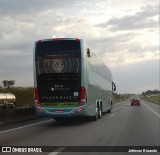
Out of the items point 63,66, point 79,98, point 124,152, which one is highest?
point 63,66

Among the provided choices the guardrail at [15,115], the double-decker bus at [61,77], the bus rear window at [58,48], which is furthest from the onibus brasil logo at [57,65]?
the guardrail at [15,115]

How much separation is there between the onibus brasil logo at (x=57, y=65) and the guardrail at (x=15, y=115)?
4.55 meters

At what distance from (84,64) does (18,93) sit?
115ft

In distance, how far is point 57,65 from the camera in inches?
771

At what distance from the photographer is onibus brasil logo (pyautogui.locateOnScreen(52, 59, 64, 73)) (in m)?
19.5

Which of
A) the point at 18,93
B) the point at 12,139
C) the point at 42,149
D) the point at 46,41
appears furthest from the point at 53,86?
the point at 18,93

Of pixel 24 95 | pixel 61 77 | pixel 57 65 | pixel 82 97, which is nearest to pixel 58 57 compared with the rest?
pixel 57 65

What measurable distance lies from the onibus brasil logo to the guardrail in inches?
179

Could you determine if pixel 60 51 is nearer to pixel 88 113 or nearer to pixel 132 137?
pixel 88 113

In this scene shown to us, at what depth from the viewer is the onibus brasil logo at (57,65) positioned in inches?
770

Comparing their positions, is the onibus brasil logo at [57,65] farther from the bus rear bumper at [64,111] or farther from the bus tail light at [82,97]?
the bus rear bumper at [64,111]

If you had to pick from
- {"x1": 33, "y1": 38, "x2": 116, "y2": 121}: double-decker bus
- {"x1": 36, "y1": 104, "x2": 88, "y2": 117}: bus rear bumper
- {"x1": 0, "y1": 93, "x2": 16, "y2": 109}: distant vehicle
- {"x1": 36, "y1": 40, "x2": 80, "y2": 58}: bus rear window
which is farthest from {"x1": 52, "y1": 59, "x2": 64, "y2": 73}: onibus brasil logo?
{"x1": 0, "y1": 93, "x2": 16, "y2": 109}: distant vehicle

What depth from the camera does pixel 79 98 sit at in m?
19.7

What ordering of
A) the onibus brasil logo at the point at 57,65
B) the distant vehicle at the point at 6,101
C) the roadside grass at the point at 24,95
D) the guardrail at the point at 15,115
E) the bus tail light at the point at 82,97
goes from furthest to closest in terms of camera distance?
the roadside grass at the point at 24,95 → the distant vehicle at the point at 6,101 → the guardrail at the point at 15,115 → the bus tail light at the point at 82,97 → the onibus brasil logo at the point at 57,65
